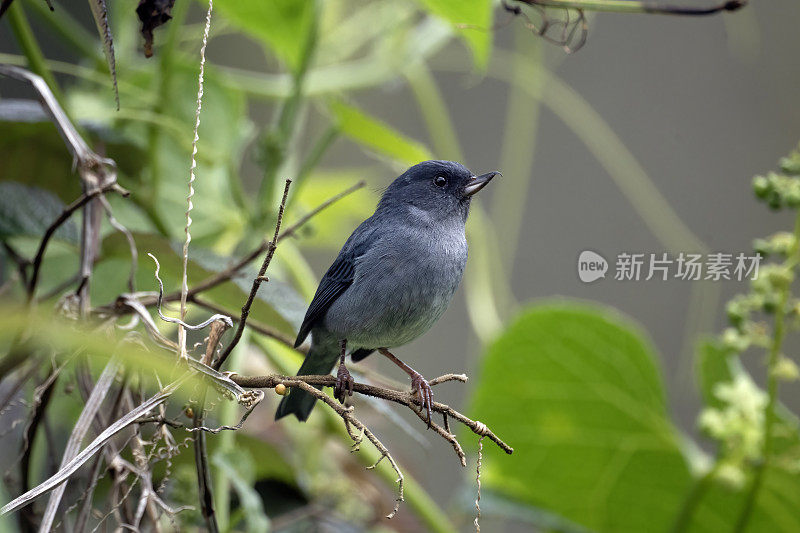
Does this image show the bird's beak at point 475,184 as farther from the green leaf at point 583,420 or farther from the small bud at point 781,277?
the green leaf at point 583,420

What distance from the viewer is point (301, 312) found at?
94 cm

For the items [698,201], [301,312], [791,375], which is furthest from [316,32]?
[698,201]

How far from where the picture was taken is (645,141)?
104 inches

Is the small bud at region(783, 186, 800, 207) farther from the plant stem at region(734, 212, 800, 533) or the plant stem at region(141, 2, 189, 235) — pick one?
the plant stem at region(141, 2, 189, 235)

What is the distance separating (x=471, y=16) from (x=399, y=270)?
1.43ft

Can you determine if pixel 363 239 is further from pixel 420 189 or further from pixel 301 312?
pixel 301 312

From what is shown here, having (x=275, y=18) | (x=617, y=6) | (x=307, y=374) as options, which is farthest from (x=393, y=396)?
(x=275, y=18)

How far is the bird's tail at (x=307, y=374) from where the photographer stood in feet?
2.69

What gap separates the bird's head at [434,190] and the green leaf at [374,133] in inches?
17.3

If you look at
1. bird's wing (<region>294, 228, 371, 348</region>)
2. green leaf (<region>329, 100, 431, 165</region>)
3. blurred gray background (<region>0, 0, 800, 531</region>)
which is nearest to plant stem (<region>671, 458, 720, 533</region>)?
green leaf (<region>329, 100, 431, 165</region>)

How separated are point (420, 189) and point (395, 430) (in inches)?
62.9

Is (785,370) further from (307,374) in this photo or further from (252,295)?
(252,295)

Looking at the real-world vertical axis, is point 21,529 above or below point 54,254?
below

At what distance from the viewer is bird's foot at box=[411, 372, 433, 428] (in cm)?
66
